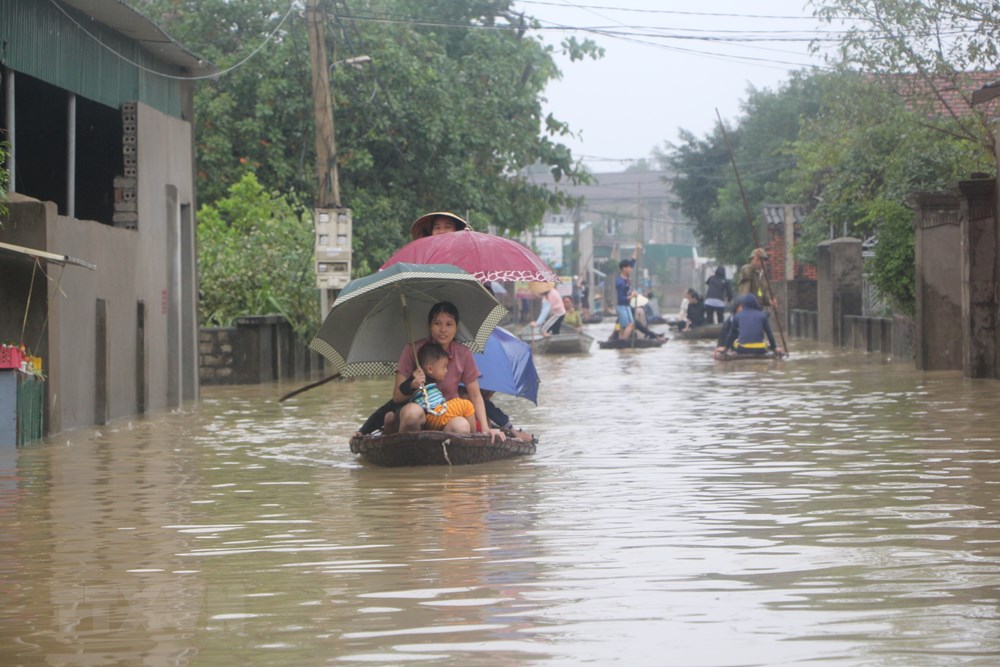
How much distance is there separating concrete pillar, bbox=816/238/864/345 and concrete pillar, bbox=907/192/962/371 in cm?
1278

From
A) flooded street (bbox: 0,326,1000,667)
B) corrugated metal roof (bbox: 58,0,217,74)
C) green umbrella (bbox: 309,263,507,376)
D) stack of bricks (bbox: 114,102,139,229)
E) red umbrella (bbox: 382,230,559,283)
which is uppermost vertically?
corrugated metal roof (bbox: 58,0,217,74)

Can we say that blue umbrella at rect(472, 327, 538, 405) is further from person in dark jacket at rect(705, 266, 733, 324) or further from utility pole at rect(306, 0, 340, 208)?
person in dark jacket at rect(705, 266, 733, 324)

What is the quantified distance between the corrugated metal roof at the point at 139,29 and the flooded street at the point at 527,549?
5.07m

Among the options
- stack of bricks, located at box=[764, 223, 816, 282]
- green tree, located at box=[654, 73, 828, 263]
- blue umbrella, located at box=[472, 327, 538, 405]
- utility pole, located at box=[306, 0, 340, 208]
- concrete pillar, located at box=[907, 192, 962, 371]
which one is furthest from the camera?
green tree, located at box=[654, 73, 828, 263]

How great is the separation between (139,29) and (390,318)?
8199mm

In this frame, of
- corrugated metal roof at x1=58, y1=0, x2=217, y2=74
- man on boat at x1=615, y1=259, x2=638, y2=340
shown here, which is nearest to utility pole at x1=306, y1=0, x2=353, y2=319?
corrugated metal roof at x1=58, y1=0, x2=217, y2=74

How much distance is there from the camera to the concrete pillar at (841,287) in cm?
3900

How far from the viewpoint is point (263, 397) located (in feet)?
76.6

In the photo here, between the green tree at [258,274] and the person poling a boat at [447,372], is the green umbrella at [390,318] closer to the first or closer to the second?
the person poling a boat at [447,372]

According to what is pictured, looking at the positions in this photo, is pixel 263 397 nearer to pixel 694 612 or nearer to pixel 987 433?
pixel 987 433

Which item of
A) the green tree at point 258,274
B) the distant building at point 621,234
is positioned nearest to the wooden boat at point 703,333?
the green tree at point 258,274

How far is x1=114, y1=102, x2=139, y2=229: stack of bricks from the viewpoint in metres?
20.5

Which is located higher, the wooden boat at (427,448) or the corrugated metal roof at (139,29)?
the corrugated metal roof at (139,29)

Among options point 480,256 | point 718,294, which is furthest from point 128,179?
point 718,294
